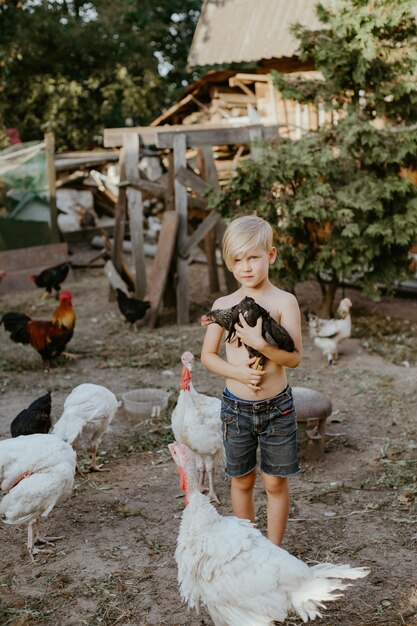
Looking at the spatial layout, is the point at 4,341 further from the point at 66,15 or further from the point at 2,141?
the point at 66,15

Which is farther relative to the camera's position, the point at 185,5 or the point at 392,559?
the point at 185,5

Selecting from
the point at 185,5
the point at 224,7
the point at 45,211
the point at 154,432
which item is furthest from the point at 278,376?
the point at 185,5

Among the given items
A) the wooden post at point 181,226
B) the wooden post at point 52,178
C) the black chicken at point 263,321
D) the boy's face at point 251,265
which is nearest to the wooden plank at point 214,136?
the wooden post at point 181,226

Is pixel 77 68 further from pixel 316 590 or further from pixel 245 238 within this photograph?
pixel 316 590

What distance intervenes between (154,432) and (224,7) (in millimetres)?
12611

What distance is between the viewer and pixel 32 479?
3.88 metres

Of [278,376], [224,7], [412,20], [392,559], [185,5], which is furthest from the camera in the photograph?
[185,5]

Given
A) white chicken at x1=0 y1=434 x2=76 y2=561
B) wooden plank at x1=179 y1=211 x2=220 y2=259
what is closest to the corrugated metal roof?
wooden plank at x1=179 y1=211 x2=220 y2=259

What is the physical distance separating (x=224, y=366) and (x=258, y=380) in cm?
21

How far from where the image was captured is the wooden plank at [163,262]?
9.35 metres

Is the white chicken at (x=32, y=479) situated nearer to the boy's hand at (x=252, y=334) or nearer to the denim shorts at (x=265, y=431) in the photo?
the denim shorts at (x=265, y=431)

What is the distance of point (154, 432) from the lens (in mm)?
5781

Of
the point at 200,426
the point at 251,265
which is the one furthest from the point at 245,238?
the point at 200,426

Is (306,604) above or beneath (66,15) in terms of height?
beneath
